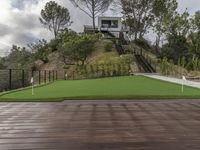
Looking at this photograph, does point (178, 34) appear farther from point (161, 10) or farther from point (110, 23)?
point (110, 23)

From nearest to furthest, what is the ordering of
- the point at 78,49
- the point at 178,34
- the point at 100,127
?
the point at 100,127, the point at 78,49, the point at 178,34

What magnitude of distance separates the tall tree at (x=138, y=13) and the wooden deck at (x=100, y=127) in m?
72.7

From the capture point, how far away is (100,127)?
1145 centimetres

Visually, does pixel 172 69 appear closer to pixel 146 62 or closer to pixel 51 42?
pixel 146 62

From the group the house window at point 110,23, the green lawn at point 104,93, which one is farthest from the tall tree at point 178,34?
the green lawn at point 104,93

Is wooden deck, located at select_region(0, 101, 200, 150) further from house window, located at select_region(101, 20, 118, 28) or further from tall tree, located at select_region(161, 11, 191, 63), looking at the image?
house window, located at select_region(101, 20, 118, 28)

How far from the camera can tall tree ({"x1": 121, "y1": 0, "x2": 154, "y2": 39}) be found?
291 feet

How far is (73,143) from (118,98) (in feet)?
35.6

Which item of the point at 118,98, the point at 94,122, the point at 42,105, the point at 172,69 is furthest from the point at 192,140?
the point at 172,69

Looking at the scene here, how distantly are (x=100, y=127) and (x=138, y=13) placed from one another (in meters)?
80.1

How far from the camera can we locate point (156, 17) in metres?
88.6

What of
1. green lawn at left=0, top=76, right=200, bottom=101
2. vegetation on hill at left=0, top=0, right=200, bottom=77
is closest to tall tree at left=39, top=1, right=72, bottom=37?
vegetation on hill at left=0, top=0, right=200, bottom=77

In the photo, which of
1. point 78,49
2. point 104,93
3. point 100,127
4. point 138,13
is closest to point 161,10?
point 138,13

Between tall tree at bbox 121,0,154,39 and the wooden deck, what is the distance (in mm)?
72668
